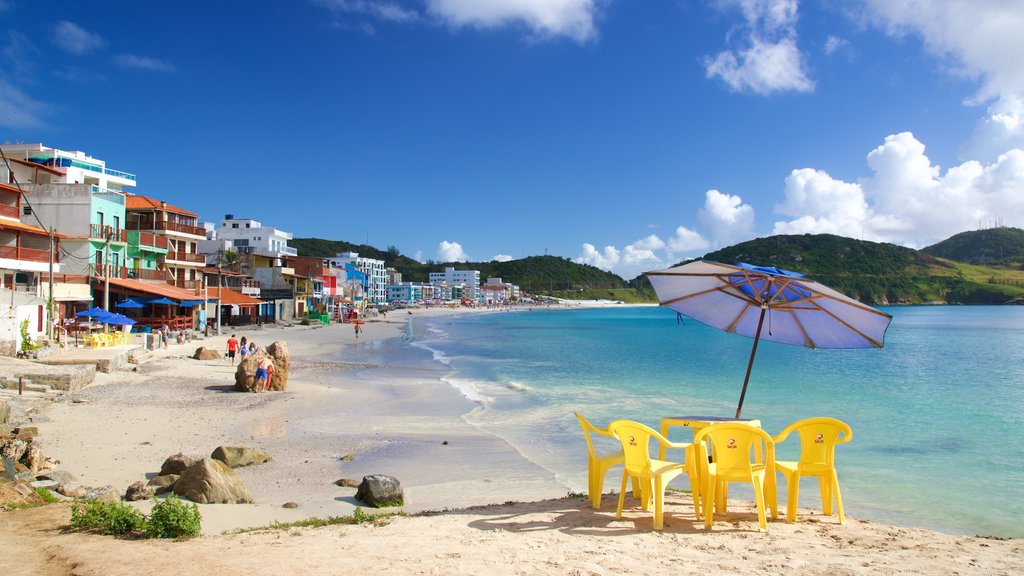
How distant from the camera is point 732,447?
20.6 ft

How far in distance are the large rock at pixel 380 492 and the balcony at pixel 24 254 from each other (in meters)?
24.5

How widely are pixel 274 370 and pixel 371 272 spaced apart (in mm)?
132428

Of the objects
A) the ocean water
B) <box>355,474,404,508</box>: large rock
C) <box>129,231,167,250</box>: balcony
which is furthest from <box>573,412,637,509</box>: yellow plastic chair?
<box>129,231,167,250</box>: balcony

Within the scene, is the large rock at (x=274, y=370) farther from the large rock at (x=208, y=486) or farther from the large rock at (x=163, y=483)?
the large rock at (x=208, y=486)

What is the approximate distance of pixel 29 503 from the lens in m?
6.88

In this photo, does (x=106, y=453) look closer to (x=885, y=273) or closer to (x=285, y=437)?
(x=285, y=437)

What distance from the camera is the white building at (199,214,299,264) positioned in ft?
217

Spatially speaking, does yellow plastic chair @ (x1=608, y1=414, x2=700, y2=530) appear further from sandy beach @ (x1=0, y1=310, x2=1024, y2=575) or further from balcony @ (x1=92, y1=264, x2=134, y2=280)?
balcony @ (x1=92, y1=264, x2=134, y2=280)

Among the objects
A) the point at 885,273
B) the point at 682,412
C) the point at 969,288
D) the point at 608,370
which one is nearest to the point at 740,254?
the point at 885,273

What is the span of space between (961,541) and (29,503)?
10028 mm

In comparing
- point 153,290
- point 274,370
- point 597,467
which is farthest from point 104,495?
point 153,290

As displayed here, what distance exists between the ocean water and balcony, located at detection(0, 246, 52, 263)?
17867 mm

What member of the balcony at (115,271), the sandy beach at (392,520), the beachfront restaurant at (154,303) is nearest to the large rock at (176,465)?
the sandy beach at (392,520)

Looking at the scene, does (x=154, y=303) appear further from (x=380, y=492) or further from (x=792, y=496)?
(x=792, y=496)
